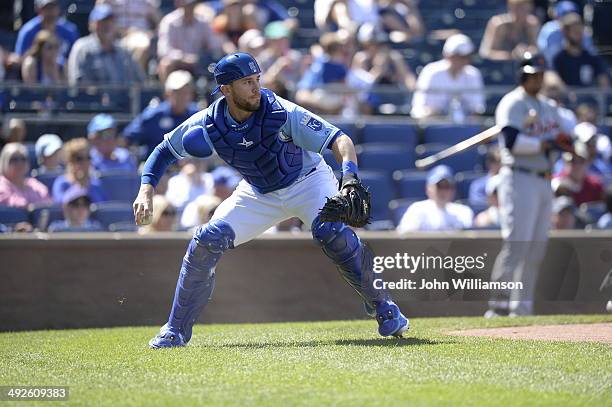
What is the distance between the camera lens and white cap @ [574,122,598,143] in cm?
1213

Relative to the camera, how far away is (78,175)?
10.6 m

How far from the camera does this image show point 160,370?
578cm

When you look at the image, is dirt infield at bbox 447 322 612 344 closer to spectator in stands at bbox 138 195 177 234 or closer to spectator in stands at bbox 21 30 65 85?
spectator in stands at bbox 138 195 177 234

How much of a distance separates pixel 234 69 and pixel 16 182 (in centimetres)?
461

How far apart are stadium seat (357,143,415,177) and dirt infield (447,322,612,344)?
420 centimetres

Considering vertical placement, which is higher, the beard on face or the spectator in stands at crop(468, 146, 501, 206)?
the beard on face

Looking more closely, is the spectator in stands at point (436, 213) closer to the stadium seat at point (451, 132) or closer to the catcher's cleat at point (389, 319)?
the stadium seat at point (451, 132)

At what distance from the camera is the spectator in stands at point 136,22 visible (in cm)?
1310

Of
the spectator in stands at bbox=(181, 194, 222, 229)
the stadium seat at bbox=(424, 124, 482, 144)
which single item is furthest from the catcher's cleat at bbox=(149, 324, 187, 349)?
the stadium seat at bbox=(424, 124, 482, 144)

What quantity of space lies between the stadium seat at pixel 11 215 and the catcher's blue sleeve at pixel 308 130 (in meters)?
4.32

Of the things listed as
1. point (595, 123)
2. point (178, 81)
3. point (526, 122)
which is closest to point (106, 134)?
point (178, 81)

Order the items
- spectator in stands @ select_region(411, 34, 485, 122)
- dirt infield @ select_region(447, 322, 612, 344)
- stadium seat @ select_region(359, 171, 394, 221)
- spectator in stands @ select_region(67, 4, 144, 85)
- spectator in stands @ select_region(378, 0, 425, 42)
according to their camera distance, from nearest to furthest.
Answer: dirt infield @ select_region(447, 322, 612, 344) → stadium seat @ select_region(359, 171, 394, 221) → spectator in stands @ select_region(67, 4, 144, 85) → spectator in stands @ select_region(411, 34, 485, 122) → spectator in stands @ select_region(378, 0, 425, 42)

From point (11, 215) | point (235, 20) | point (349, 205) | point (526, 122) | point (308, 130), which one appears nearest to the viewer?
point (349, 205)

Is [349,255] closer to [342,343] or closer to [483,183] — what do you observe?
[342,343]
